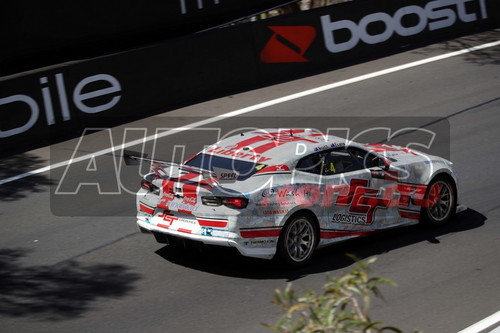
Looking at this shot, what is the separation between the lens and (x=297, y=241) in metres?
8.84

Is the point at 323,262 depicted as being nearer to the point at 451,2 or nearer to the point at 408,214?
the point at 408,214

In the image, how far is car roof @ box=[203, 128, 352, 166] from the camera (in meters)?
9.09

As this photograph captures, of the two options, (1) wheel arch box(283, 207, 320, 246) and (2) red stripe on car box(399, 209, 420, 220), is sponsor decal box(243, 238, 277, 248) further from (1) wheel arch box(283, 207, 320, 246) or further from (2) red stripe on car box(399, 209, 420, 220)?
(2) red stripe on car box(399, 209, 420, 220)

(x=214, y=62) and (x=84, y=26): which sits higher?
(x=84, y=26)

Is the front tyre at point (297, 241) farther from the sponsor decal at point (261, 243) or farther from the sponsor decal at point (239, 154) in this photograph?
the sponsor decal at point (239, 154)

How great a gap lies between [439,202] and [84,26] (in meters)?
9.59

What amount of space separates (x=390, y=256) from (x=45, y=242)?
4.58 meters

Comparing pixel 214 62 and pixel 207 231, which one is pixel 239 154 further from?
pixel 214 62

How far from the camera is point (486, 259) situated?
30.3ft

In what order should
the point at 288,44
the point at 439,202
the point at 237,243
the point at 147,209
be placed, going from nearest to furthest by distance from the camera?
the point at 237,243
the point at 147,209
the point at 439,202
the point at 288,44

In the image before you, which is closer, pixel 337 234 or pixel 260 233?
pixel 260 233

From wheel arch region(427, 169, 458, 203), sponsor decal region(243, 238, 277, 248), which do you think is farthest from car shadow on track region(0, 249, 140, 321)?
wheel arch region(427, 169, 458, 203)

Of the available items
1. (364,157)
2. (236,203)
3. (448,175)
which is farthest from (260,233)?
(448,175)

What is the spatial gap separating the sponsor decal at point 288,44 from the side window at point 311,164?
8.55m
